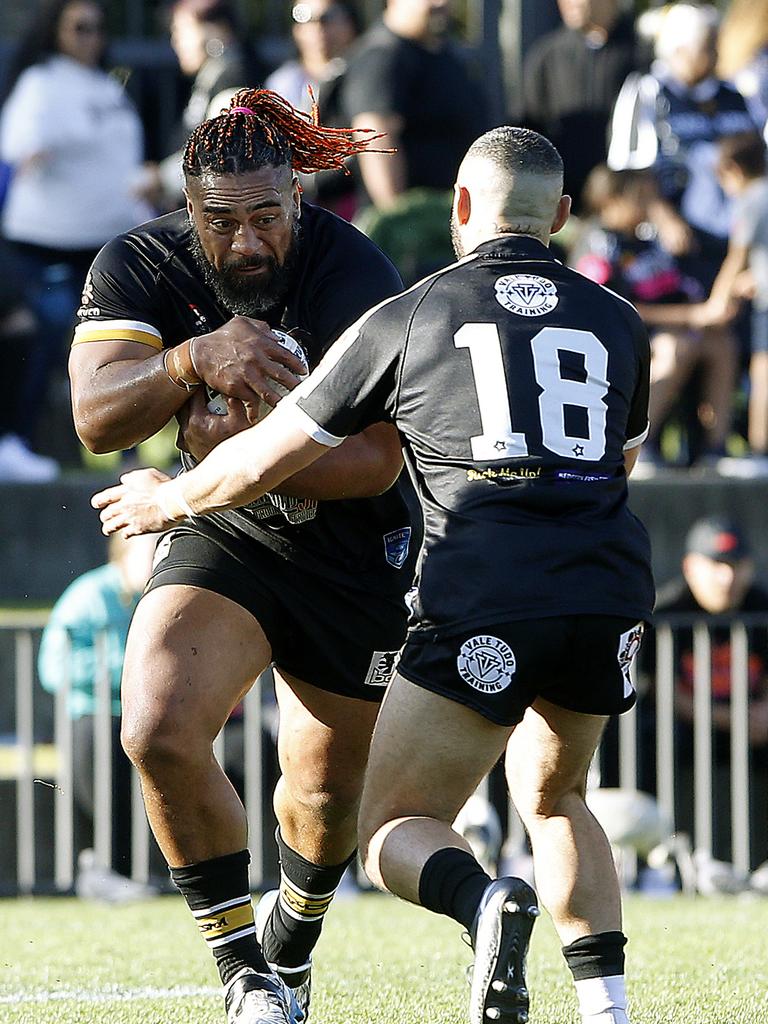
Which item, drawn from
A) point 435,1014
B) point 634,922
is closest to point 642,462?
point 634,922

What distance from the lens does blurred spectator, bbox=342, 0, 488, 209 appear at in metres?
10.1

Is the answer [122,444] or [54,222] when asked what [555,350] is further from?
[54,222]

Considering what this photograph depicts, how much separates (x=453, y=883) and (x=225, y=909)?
2.95 feet

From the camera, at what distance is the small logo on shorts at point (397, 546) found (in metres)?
4.98

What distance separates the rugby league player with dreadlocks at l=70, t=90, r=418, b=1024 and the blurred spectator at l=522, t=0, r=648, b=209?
6520 millimetres

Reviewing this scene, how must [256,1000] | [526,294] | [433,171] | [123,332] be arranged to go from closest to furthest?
1. [526,294]
2. [256,1000]
3. [123,332]
4. [433,171]

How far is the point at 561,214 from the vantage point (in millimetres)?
4402

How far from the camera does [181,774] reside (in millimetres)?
4516

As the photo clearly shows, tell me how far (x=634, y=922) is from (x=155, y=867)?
103 inches

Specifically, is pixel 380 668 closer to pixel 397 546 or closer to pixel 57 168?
pixel 397 546

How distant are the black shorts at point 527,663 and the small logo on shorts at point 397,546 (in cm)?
89

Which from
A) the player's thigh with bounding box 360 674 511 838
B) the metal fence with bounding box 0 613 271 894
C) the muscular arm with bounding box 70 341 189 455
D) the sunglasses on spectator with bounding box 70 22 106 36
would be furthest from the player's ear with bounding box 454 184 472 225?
the sunglasses on spectator with bounding box 70 22 106 36

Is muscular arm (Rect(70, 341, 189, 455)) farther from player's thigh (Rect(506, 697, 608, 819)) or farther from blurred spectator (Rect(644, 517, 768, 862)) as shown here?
blurred spectator (Rect(644, 517, 768, 862))

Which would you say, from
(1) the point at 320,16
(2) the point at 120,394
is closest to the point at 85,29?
(1) the point at 320,16
